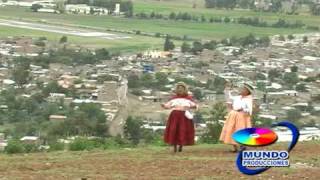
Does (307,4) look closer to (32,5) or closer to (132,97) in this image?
(32,5)

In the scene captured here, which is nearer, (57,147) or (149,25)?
(57,147)

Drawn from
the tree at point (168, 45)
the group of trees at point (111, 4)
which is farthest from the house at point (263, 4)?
the tree at point (168, 45)

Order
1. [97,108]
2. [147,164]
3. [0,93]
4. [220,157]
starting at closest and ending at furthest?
[147,164], [220,157], [97,108], [0,93]

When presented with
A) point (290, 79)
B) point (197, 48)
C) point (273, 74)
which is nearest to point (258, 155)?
point (290, 79)

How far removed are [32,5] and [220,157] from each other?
66774 millimetres

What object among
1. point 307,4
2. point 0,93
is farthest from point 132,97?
point 307,4

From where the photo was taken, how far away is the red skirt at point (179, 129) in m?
12.1

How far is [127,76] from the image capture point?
39969 mm

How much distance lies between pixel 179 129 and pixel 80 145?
7.12ft

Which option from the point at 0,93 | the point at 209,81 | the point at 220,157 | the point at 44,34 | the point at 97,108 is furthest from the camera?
the point at 44,34

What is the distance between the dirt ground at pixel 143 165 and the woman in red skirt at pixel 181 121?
196 mm

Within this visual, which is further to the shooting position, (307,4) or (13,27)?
(307,4)

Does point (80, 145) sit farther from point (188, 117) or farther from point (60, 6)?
point (60, 6)

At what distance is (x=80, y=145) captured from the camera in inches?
540
